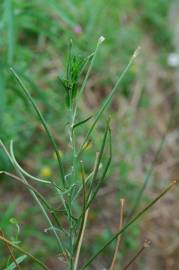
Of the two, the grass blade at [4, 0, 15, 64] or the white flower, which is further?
the white flower

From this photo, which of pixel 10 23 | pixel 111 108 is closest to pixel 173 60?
pixel 111 108

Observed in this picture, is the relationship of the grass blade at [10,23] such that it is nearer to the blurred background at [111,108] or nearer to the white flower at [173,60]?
the blurred background at [111,108]

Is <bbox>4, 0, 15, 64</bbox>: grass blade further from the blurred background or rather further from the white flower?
the white flower

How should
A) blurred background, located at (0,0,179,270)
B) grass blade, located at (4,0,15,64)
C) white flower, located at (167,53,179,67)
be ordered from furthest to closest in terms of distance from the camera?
1. white flower, located at (167,53,179,67)
2. blurred background, located at (0,0,179,270)
3. grass blade, located at (4,0,15,64)

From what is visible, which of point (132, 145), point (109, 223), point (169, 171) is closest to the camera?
point (109, 223)

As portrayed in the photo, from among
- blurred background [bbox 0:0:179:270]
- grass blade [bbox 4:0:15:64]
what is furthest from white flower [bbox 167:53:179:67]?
grass blade [bbox 4:0:15:64]

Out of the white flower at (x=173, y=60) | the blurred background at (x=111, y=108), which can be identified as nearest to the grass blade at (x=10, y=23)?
the blurred background at (x=111, y=108)

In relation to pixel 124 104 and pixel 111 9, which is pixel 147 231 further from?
pixel 111 9

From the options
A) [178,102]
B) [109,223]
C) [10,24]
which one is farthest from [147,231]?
[10,24]
